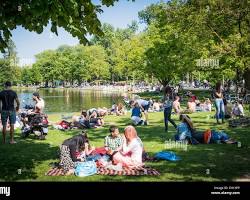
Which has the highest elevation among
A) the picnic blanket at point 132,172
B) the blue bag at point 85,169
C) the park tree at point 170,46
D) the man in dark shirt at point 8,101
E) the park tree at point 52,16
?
the park tree at point 170,46

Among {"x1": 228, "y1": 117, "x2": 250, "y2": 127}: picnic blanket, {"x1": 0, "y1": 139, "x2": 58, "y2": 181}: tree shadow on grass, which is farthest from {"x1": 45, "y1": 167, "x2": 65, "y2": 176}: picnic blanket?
{"x1": 228, "y1": 117, "x2": 250, "y2": 127}: picnic blanket

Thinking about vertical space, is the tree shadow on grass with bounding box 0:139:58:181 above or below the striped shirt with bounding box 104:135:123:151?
below

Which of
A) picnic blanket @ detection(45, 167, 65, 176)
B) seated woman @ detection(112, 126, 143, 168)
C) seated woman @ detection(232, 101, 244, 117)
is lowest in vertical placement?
picnic blanket @ detection(45, 167, 65, 176)

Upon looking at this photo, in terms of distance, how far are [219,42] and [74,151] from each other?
26786 millimetres

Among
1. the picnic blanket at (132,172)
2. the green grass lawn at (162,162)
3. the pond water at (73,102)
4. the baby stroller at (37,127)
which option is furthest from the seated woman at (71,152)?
the pond water at (73,102)

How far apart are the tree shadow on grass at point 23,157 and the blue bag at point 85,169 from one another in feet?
3.38

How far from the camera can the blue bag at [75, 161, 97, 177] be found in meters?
9.49

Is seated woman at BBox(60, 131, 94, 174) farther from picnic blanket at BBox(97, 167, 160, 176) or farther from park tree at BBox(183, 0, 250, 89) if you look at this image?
park tree at BBox(183, 0, 250, 89)

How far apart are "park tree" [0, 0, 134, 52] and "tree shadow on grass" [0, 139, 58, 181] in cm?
313

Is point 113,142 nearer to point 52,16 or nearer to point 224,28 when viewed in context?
point 52,16

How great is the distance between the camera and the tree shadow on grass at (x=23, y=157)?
972cm

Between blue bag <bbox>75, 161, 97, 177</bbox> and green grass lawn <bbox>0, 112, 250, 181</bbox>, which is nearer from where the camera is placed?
green grass lawn <bbox>0, 112, 250, 181</bbox>

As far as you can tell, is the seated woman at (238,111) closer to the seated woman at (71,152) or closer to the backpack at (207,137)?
the backpack at (207,137)

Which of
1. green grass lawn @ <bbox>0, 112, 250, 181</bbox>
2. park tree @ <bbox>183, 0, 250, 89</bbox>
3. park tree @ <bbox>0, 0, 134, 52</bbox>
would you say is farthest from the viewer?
park tree @ <bbox>183, 0, 250, 89</bbox>
